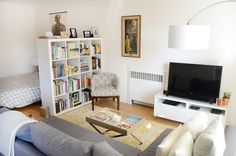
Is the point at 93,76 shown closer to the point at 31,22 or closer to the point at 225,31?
the point at 225,31

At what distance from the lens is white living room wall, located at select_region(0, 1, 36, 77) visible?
5.33 meters

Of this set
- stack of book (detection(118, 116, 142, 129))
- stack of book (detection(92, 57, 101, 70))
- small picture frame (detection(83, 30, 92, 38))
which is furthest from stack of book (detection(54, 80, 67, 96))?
stack of book (detection(118, 116, 142, 129))

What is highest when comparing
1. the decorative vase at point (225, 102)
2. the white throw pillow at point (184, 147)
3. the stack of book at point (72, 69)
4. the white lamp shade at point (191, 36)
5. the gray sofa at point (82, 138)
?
the white lamp shade at point (191, 36)

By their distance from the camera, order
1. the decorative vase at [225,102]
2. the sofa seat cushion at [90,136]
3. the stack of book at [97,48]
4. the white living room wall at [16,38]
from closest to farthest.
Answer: the sofa seat cushion at [90,136], the decorative vase at [225,102], the stack of book at [97,48], the white living room wall at [16,38]

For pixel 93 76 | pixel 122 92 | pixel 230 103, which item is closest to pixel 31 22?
pixel 93 76

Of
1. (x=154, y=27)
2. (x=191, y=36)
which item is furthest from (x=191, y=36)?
(x=154, y=27)

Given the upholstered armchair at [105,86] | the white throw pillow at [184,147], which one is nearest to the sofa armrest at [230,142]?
the white throw pillow at [184,147]

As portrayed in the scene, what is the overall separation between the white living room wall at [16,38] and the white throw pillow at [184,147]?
17.5ft

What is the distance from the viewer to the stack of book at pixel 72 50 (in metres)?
4.05

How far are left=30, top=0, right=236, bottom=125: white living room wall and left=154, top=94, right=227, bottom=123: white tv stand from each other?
441 mm

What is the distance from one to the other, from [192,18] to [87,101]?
2824 mm

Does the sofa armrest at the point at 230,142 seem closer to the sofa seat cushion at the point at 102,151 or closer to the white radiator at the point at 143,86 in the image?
the sofa seat cushion at the point at 102,151

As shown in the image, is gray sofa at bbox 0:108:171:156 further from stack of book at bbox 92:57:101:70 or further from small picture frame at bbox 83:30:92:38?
small picture frame at bbox 83:30:92:38

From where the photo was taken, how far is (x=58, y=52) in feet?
12.6
